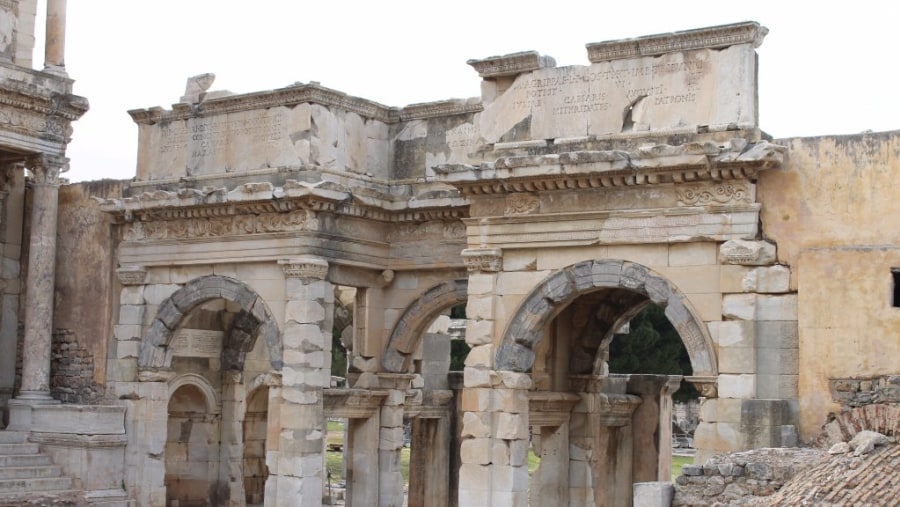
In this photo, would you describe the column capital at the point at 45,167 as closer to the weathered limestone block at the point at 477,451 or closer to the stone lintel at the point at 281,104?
the stone lintel at the point at 281,104

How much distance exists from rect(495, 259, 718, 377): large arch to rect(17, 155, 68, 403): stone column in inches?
283

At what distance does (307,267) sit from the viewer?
18.0 m

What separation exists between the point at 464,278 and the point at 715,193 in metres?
4.77

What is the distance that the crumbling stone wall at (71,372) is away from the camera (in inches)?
798

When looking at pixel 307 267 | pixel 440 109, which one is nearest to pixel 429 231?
pixel 440 109

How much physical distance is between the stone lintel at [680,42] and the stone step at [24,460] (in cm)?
907

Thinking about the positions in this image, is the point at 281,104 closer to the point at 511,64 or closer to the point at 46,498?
the point at 511,64

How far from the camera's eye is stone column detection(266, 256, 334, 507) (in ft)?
58.6

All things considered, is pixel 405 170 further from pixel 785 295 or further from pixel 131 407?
pixel 785 295

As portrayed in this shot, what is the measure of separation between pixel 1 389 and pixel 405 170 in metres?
6.61

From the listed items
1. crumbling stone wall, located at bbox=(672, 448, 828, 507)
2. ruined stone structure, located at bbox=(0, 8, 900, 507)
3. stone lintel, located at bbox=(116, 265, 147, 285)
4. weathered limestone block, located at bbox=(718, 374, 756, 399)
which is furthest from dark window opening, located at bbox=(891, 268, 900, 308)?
stone lintel, located at bbox=(116, 265, 147, 285)

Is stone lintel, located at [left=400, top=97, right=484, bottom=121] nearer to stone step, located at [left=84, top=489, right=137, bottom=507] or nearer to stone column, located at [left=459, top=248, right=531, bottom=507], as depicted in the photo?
stone column, located at [left=459, top=248, right=531, bottom=507]

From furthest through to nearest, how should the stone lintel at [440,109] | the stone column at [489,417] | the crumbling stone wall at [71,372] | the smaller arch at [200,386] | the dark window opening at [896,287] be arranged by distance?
the smaller arch at [200,386] → the crumbling stone wall at [71,372] → the stone lintel at [440,109] → the stone column at [489,417] → the dark window opening at [896,287]

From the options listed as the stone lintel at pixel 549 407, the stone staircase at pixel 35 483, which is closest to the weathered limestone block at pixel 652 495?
the stone lintel at pixel 549 407
